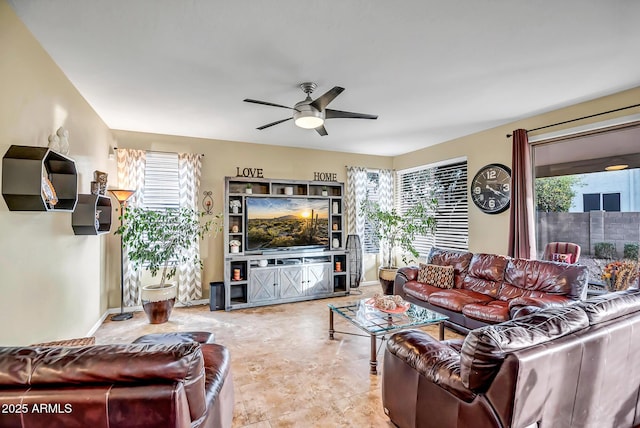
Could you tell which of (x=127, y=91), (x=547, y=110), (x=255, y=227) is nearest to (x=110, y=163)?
(x=127, y=91)

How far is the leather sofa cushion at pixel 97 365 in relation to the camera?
1.21m

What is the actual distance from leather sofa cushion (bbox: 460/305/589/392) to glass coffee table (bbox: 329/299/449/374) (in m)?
1.32

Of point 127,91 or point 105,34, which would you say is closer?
point 105,34

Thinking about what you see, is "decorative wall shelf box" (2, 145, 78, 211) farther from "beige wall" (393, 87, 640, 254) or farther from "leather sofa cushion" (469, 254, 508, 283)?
"beige wall" (393, 87, 640, 254)

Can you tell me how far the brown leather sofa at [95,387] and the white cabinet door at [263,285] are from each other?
3743 mm

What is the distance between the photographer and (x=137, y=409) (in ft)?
4.03

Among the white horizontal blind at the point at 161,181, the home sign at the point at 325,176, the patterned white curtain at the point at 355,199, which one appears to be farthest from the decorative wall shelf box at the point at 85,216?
the patterned white curtain at the point at 355,199

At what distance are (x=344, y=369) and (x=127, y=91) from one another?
3536 mm

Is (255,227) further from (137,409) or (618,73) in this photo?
(618,73)

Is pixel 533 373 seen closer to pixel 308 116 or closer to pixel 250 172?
pixel 308 116

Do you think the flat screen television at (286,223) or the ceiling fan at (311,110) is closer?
the ceiling fan at (311,110)

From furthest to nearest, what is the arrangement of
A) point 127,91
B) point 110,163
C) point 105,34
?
1. point 110,163
2. point 127,91
3. point 105,34

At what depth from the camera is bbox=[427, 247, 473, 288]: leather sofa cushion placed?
436 centimetres

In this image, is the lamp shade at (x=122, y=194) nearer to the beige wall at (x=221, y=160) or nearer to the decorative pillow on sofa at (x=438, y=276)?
the beige wall at (x=221, y=160)
